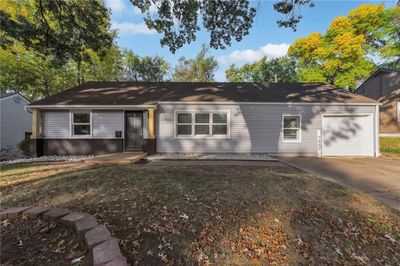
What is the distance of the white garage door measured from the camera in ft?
35.7

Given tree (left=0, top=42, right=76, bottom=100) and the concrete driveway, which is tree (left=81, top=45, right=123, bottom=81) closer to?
tree (left=0, top=42, right=76, bottom=100)

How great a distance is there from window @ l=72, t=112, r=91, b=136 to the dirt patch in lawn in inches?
322

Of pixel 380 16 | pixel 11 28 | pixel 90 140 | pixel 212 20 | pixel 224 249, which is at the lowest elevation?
pixel 224 249

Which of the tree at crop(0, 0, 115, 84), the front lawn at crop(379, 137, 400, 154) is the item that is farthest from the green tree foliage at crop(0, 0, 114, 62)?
the front lawn at crop(379, 137, 400, 154)

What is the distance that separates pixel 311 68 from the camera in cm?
2211

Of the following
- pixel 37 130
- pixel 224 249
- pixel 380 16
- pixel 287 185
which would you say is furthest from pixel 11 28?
pixel 380 16

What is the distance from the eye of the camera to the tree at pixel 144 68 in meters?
29.1

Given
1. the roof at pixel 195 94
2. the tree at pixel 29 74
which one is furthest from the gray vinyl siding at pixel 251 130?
the tree at pixel 29 74

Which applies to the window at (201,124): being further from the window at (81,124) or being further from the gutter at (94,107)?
the window at (81,124)

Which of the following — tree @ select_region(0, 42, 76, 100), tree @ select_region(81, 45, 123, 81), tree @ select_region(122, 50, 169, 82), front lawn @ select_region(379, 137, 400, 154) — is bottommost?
front lawn @ select_region(379, 137, 400, 154)

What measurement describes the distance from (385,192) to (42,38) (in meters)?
11.6

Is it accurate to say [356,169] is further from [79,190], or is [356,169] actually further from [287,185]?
[79,190]

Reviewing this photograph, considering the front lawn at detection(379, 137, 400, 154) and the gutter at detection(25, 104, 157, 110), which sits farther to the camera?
the front lawn at detection(379, 137, 400, 154)

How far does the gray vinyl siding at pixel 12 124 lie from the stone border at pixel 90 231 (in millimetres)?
15245
